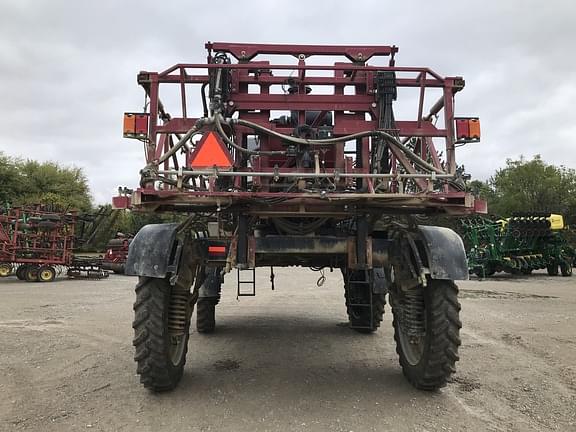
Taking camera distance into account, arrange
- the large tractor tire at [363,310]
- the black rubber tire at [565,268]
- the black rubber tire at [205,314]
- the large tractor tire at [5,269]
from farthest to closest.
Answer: the black rubber tire at [565,268]
the large tractor tire at [5,269]
the black rubber tire at [205,314]
the large tractor tire at [363,310]

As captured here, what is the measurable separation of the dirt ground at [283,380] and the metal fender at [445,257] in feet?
3.57

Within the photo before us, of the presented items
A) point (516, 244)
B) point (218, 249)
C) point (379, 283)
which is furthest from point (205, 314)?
point (516, 244)

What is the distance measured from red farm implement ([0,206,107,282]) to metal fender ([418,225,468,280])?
1630cm

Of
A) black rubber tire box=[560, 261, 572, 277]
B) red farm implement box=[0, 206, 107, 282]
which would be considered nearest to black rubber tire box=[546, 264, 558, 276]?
black rubber tire box=[560, 261, 572, 277]

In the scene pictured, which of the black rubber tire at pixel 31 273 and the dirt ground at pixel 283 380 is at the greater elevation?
the black rubber tire at pixel 31 273

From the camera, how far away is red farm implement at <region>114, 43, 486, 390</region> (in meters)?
3.92

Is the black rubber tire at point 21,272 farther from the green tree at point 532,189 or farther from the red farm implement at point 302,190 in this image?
the green tree at point 532,189

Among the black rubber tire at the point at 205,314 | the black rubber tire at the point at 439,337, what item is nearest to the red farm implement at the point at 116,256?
the black rubber tire at the point at 205,314

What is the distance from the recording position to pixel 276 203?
387 cm

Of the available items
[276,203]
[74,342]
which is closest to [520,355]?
[276,203]

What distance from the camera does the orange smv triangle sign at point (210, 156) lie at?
3779 mm

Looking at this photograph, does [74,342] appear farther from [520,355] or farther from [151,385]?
[520,355]

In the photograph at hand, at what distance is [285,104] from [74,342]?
14.2 ft

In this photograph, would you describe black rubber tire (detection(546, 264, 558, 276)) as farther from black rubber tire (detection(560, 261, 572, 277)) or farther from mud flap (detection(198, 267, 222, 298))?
mud flap (detection(198, 267, 222, 298))
